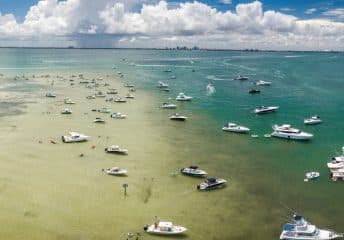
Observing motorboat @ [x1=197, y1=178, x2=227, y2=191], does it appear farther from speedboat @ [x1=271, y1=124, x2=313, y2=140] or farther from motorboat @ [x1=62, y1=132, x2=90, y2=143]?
motorboat @ [x1=62, y1=132, x2=90, y2=143]

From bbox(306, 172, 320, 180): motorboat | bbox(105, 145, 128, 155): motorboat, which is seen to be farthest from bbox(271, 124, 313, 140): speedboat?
bbox(105, 145, 128, 155): motorboat

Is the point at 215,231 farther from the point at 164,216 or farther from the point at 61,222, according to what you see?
the point at 61,222

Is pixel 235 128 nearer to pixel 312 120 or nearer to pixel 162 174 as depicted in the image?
pixel 312 120

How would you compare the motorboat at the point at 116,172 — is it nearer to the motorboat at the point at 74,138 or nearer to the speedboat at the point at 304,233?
the motorboat at the point at 74,138

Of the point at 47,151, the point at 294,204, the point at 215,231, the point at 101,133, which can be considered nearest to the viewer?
the point at 215,231

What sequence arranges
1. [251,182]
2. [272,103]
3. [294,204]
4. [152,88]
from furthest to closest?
1. [152,88]
2. [272,103]
3. [251,182]
4. [294,204]

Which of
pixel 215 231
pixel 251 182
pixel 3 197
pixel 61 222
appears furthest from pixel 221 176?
pixel 3 197

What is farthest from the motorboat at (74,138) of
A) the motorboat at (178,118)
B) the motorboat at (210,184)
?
the motorboat at (210,184)
